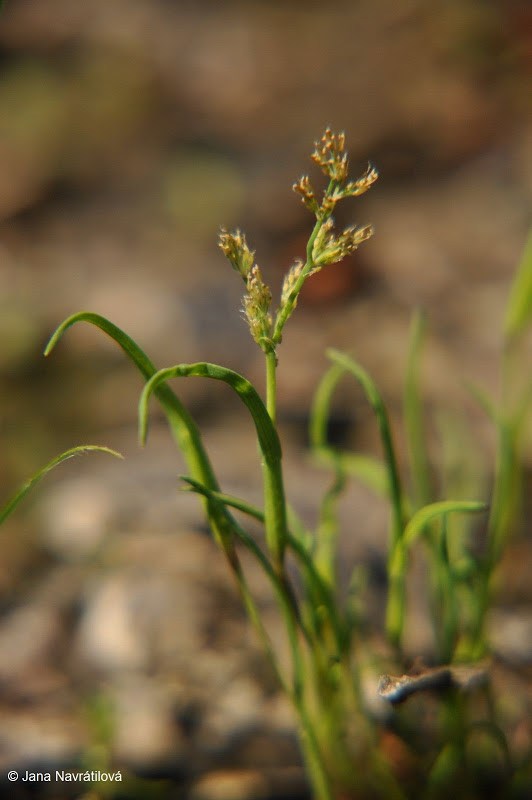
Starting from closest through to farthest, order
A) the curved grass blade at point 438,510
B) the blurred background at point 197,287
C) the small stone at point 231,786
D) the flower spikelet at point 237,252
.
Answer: the flower spikelet at point 237,252 < the curved grass blade at point 438,510 < the small stone at point 231,786 < the blurred background at point 197,287

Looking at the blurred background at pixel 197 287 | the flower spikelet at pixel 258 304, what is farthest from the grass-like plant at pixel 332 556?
the blurred background at pixel 197 287

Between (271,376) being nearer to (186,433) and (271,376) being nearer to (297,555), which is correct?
(186,433)

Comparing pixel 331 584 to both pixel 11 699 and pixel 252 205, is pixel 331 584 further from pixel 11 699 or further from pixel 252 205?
pixel 252 205

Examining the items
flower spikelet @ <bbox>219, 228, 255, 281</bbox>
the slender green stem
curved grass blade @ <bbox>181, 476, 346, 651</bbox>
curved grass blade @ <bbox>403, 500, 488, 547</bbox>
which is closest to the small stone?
curved grass blade @ <bbox>181, 476, 346, 651</bbox>

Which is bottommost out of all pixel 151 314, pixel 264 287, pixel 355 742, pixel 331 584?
pixel 355 742

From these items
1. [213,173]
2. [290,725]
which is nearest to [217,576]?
[290,725]

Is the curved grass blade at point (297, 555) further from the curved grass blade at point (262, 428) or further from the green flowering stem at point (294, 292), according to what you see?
the green flowering stem at point (294, 292)

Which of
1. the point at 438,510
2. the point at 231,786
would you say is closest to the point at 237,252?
the point at 438,510
